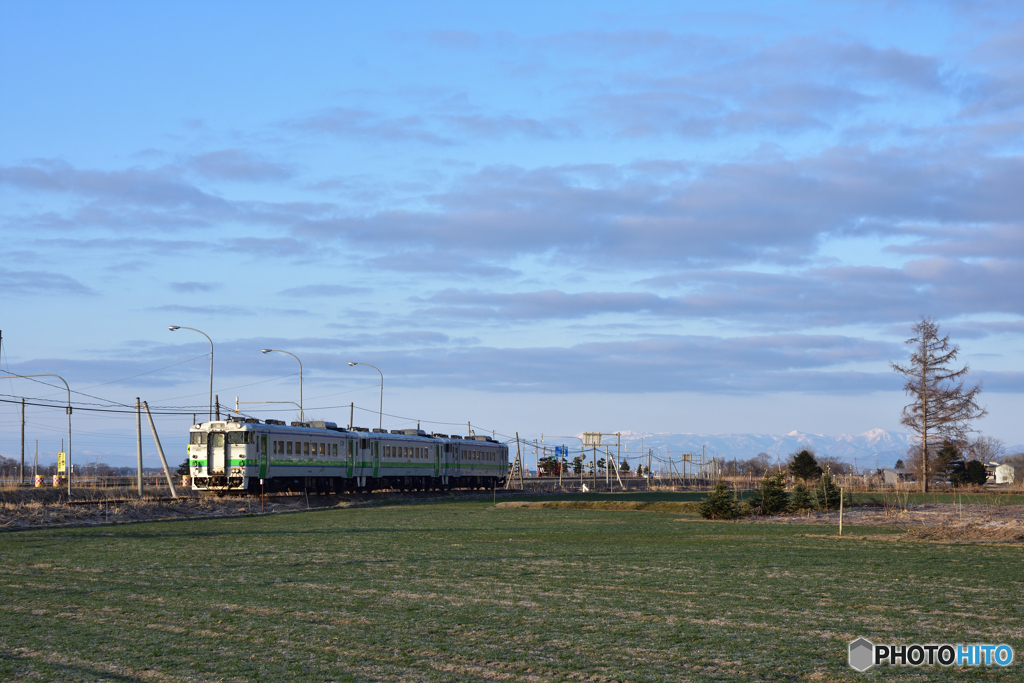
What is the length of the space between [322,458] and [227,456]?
6579 millimetres

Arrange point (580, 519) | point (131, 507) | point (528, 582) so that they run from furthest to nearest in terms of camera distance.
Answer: point (131, 507), point (580, 519), point (528, 582)

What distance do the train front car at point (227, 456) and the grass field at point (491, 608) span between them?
998 inches

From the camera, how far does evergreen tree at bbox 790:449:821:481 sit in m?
62.4

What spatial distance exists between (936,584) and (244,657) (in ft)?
31.5

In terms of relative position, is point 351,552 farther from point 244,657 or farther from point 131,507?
point 131,507

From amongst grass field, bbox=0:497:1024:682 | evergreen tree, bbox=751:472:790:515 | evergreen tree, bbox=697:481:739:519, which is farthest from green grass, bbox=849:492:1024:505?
grass field, bbox=0:497:1024:682

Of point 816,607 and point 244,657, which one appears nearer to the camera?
point 244,657

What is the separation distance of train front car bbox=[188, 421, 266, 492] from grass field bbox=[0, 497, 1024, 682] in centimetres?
2536

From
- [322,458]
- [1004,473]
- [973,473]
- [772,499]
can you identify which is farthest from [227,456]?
[1004,473]

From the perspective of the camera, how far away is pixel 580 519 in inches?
1193

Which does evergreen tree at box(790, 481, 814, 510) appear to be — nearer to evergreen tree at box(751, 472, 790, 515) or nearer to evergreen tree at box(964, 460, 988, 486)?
evergreen tree at box(751, 472, 790, 515)

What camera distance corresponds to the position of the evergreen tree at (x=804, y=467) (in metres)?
62.4

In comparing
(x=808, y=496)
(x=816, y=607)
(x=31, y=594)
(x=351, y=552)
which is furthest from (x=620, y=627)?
(x=808, y=496)

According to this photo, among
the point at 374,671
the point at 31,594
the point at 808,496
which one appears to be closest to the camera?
the point at 374,671
